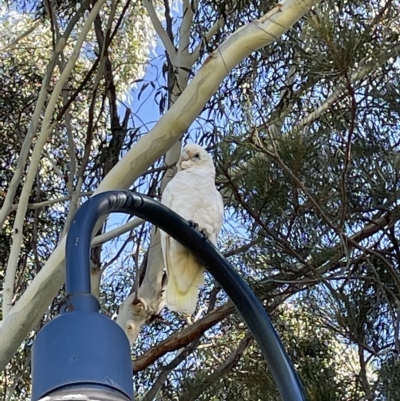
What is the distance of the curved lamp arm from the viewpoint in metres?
0.81

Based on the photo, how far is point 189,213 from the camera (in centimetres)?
197

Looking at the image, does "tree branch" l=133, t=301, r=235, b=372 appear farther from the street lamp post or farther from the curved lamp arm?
the street lamp post

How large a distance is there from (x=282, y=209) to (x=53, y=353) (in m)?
1.55

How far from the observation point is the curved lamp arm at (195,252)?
32.0 inches

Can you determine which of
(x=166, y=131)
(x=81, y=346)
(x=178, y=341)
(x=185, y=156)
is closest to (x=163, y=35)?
(x=185, y=156)

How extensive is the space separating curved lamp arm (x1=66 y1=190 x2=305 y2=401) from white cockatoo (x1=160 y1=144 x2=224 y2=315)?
424 mm

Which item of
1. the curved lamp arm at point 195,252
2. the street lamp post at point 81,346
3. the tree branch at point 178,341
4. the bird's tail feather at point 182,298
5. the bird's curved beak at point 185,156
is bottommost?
the street lamp post at point 81,346

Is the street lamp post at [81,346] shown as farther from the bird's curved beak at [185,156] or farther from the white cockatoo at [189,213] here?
the bird's curved beak at [185,156]

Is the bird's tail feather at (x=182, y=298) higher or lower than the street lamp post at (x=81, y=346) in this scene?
higher

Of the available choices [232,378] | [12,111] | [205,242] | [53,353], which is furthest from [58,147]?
[53,353]

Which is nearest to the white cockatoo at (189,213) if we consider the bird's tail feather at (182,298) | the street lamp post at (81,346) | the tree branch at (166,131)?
the bird's tail feather at (182,298)

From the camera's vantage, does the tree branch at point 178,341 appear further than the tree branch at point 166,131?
Yes

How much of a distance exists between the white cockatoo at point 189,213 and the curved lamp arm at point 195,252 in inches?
16.7

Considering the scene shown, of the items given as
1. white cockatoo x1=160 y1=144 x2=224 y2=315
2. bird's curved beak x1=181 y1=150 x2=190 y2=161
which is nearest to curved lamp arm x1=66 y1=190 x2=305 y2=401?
white cockatoo x1=160 y1=144 x2=224 y2=315
